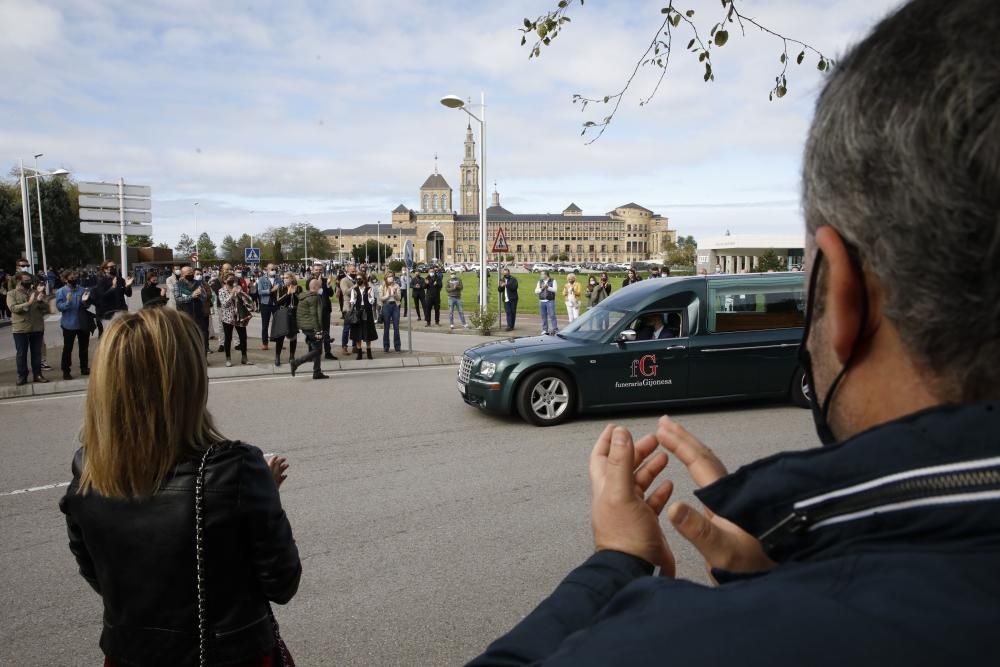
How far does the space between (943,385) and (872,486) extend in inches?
6.2

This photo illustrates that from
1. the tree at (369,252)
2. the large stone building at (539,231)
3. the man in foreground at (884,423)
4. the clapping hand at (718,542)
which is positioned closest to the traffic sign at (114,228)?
the clapping hand at (718,542)

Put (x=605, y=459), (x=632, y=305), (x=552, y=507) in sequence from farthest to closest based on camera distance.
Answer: (x=632, y=305), (x=552, y=507), (x=605, y=459)

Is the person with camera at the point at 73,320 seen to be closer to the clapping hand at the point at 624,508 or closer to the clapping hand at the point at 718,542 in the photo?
the clapping hand at the point at 624,508

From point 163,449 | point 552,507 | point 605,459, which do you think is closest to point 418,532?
point 552,507

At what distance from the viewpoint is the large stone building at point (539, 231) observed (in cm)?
17312

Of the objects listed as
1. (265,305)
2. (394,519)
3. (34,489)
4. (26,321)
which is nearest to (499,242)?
(265,305)

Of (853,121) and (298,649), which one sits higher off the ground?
(853,121)

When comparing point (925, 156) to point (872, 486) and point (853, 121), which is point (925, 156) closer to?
point (853, 121)

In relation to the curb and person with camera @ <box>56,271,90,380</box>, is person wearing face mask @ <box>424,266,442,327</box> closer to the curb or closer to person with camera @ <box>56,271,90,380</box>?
the curb

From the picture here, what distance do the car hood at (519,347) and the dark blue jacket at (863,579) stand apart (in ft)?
25.4

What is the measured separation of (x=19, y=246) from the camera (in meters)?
50.8

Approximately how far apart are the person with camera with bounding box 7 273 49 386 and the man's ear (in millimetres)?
13315

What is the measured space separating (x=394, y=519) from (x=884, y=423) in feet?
15.5

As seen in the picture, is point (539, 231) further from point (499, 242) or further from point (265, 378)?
point (265, 378)
